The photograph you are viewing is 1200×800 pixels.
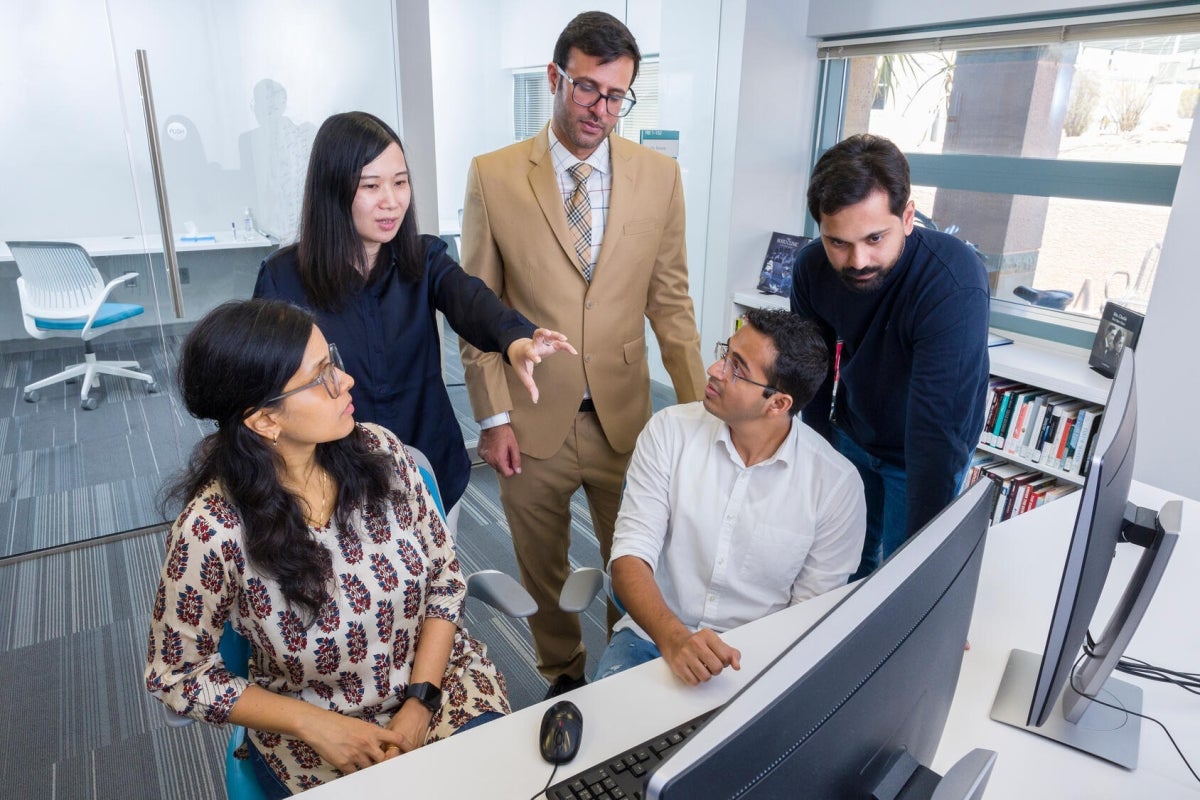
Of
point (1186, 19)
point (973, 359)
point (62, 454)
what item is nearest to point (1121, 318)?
point (1186, 19)

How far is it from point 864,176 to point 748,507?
Answer: 2.32 feet

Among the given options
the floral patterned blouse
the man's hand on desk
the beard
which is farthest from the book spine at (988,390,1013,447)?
the floral patterned blouse

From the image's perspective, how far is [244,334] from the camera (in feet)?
4.18

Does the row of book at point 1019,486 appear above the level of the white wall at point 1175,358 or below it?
below

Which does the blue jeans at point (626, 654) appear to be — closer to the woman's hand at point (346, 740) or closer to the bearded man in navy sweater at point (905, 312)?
the woman's hand at point (346, 740)

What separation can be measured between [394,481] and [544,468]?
A: 2.23 ft

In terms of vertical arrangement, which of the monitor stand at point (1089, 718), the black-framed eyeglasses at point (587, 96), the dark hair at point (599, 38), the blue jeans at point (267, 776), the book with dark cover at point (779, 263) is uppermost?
the dark hair at point (599, 38)

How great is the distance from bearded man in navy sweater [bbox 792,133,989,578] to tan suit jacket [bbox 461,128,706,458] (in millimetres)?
462

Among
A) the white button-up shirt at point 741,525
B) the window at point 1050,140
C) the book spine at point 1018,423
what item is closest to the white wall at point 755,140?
the window at point 1050,140

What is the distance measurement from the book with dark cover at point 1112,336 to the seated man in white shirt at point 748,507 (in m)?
1.68

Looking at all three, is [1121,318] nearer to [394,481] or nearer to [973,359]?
[973,359]

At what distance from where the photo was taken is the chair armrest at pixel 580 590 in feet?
5.17

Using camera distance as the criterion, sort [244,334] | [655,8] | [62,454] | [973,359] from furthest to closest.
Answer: [655,8] → [62,454] → [973,359] → [244,334]

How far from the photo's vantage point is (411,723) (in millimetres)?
1398
